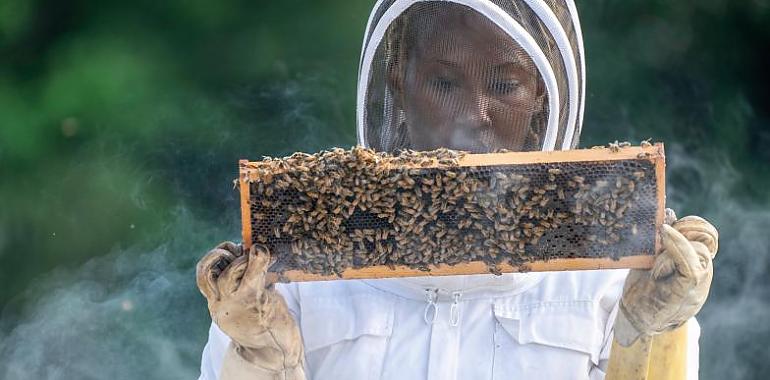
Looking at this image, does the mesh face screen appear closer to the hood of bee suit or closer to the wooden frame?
the hood of bee suit

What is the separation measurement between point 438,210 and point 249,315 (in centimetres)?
42

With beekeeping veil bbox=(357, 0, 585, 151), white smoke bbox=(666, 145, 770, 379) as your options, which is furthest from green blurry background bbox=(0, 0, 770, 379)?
beekeeping veil bbox=(357, 0, 585, 151)

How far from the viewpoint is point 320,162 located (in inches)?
86.9

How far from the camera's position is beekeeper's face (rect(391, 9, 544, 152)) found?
Result: 8.27 ft

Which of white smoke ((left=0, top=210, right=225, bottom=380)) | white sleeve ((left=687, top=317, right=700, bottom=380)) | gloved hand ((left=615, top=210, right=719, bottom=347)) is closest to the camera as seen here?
gloved hand ((left=615, top=210, right=719, bottom=347))

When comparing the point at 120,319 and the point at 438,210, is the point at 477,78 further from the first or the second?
the point at 120,319

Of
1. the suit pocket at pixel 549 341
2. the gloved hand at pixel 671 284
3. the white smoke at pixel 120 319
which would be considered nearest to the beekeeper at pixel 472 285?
the suit pocket at pixel 549 341

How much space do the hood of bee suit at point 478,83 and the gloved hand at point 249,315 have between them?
36 centimetres

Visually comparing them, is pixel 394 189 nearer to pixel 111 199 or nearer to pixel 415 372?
pixel 415 372

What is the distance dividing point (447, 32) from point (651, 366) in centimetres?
86

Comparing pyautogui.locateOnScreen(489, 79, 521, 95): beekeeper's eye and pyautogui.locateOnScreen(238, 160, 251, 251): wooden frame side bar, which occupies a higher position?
pyautogui.locateOnScreen(489, 79, 521, 95): beekeeper's eye

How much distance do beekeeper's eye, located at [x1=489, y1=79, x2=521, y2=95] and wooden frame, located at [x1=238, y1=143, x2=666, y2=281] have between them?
38 cm

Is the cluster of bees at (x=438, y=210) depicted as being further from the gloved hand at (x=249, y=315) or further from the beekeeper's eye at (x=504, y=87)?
the beekeeper's eye at (x=504, y=87)

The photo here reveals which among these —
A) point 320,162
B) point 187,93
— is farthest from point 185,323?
point 320,162
